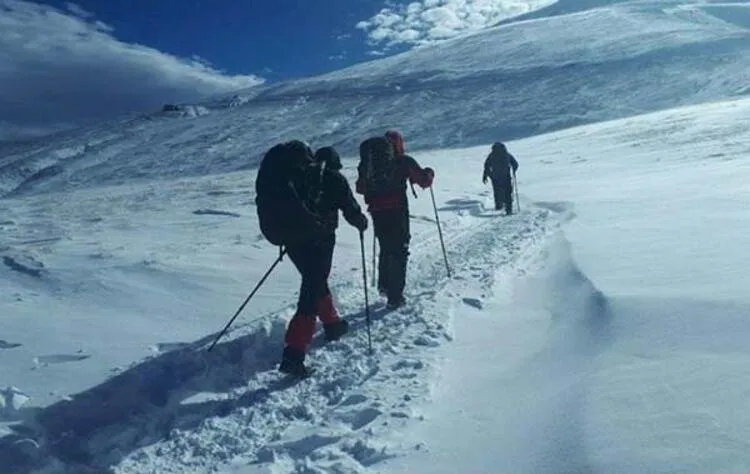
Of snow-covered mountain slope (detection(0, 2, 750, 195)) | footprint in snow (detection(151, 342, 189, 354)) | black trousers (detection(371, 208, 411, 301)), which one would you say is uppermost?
snow-covered mountain slope (detection(0, 2, 750, 195))

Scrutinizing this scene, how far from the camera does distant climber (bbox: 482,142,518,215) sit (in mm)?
16359

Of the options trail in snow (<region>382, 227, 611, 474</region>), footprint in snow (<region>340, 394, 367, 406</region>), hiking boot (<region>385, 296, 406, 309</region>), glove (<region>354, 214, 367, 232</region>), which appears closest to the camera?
trail in snow (<region>382, 227, 611, 474</region>)

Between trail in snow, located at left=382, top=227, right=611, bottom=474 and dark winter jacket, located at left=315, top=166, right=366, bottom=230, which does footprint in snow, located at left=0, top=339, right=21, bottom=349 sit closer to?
dark winter jacket, located at left=315, top=166, right=366, bottom=230

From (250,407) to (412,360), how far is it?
1.32 metres

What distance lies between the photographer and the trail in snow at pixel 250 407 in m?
4.36

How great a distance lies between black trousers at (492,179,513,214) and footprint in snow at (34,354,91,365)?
38.0 ft

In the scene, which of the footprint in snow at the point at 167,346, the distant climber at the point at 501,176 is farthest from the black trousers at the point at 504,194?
the footprint in snow at the point at 167,346

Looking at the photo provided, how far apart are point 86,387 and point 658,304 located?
4.48 meters

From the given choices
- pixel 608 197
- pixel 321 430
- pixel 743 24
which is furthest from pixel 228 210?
pixel 743 24

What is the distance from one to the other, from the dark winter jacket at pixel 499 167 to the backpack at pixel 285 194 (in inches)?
449

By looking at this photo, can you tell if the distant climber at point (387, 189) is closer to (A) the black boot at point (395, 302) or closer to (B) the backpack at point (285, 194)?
(A) the black boot at point (395, 302)

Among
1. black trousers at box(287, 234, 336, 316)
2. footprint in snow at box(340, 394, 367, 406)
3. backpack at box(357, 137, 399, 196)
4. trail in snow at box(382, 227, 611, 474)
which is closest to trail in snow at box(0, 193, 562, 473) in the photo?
footprint in snow at box(340, 394, 367, 406)

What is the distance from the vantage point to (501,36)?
9500 centimetres

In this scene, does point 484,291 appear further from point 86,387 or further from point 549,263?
point 86,387
